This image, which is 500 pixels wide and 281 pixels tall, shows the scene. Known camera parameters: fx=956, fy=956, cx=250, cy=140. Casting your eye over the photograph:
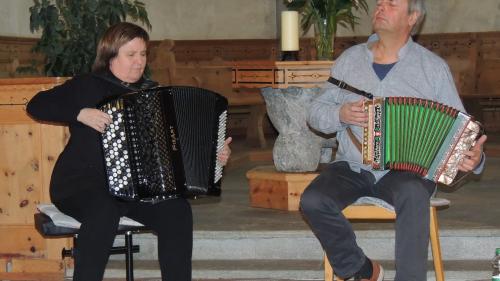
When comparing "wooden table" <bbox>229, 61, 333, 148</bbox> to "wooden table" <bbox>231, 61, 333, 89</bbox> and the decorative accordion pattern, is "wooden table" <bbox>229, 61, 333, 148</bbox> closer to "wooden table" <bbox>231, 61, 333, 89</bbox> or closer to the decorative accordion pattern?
"wooden table" <bbox>231, 61, 333, 89</bbox>

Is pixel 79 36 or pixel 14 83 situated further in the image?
pixel 79 36

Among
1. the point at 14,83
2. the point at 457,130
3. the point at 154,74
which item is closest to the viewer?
the point at 457,130

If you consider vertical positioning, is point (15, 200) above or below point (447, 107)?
below

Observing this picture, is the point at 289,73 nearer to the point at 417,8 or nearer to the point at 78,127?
the point at 417,8

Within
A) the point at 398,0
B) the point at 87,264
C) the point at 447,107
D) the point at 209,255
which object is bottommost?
the point at 209,255

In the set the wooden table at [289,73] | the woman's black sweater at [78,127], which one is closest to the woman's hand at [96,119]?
the woman's black sweater at [78,127]

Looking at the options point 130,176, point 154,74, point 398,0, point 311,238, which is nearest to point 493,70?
point 154,74

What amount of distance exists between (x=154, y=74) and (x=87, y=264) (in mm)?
3931

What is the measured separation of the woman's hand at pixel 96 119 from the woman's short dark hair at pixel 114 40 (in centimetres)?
32

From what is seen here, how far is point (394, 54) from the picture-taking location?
3.75 meters

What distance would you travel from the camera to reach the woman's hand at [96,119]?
343cm

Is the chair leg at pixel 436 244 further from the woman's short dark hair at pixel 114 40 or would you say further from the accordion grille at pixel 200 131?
the woman's short dark hair at pixel 114 40

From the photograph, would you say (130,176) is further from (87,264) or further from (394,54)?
(394,54)

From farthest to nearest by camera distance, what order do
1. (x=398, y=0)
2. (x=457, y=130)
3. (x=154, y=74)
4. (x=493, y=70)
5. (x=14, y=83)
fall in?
(x=493, y=70) → (x=154, y=74) → (x=14, y=83) → (x=398, y=0) → (x=457, y=130)
